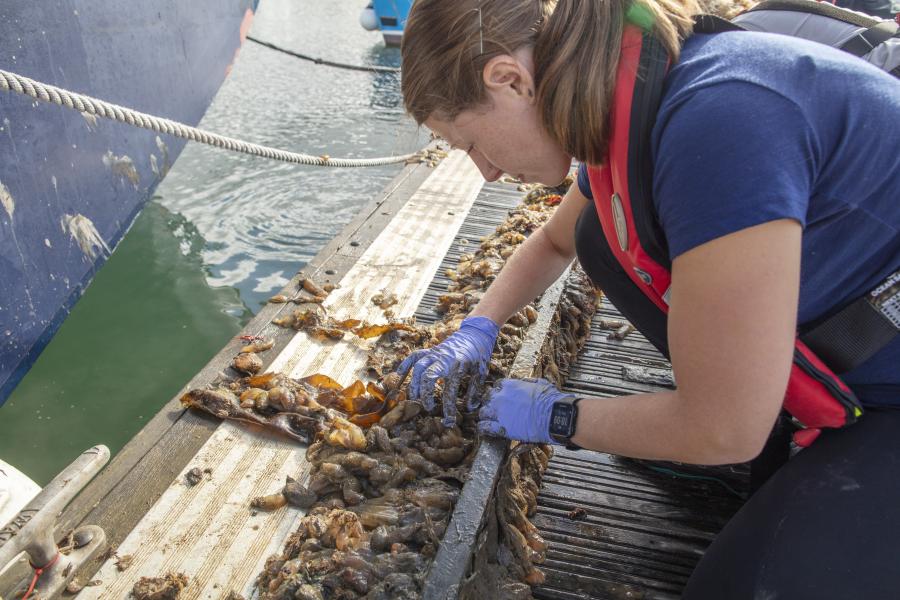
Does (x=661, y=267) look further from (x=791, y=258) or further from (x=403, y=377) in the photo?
(x=403, y=377)

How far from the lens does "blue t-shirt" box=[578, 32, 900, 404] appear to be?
131 cm

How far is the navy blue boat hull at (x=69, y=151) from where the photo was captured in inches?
144

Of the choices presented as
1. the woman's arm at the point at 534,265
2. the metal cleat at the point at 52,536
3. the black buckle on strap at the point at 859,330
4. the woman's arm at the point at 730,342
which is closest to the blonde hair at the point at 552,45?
the woman's arm at the point at 730,342

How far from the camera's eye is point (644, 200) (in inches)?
60.1

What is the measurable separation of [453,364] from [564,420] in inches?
23.4

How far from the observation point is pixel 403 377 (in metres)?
2.68

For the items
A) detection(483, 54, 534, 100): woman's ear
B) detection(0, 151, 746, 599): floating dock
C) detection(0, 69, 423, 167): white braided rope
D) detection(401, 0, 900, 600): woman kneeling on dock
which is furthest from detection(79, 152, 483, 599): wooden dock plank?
detection(483, 54, 534, 100): woman's ear

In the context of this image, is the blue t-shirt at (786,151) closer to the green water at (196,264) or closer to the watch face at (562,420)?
the watch face at (562,420)

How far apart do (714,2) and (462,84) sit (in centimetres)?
72

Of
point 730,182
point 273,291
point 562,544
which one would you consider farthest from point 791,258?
point 273,291

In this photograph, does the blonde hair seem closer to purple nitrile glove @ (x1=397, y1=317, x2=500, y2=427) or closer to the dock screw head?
purple nitrile glove @ (x1=397, y1=317, x2=500, y2=427)

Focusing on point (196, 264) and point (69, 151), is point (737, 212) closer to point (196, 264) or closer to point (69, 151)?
point (69, 151)

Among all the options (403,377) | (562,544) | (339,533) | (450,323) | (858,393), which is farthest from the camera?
(450,323)

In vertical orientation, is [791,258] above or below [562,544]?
above
